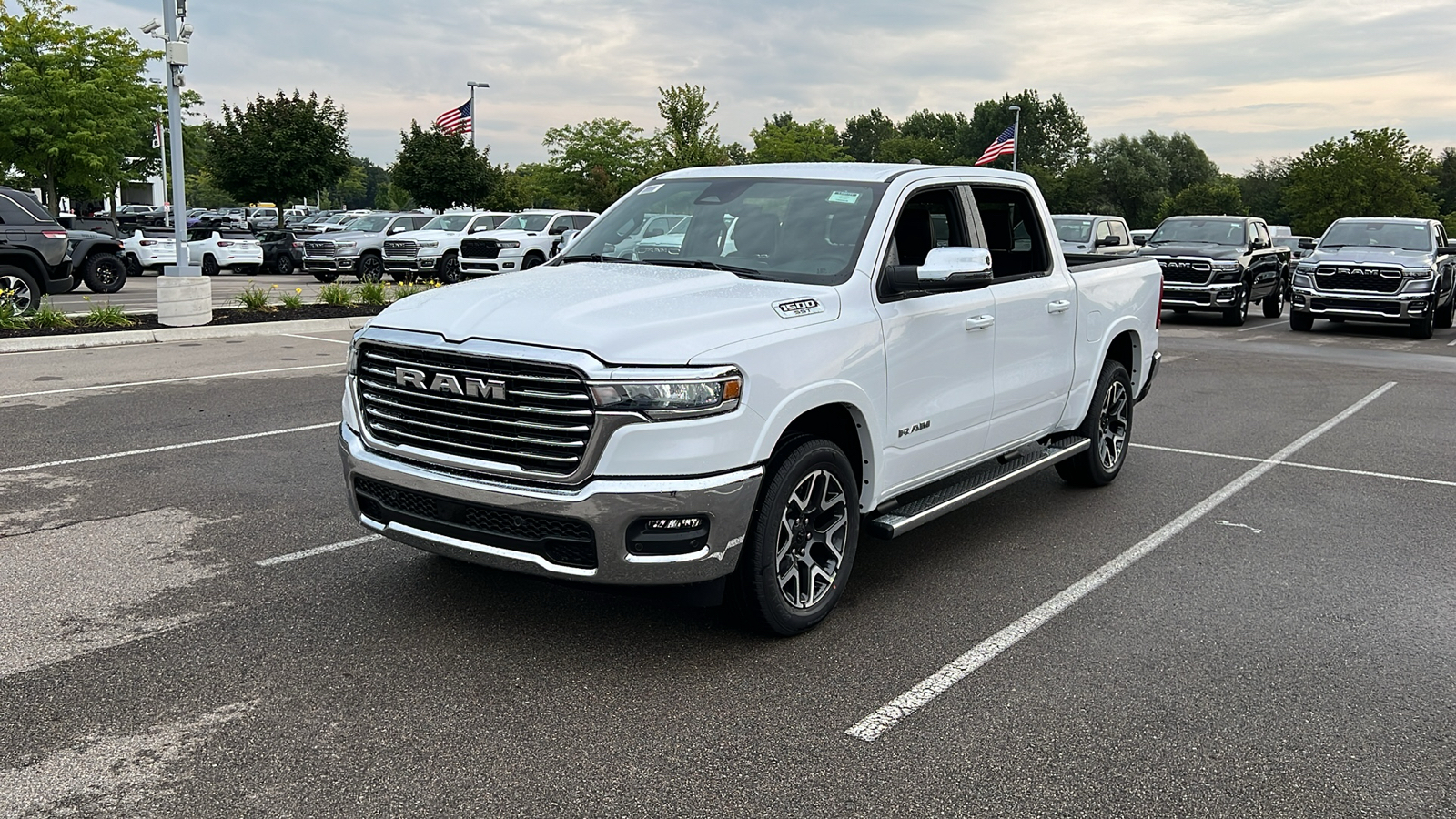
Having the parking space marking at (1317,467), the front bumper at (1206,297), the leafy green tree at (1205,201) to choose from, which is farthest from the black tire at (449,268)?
the leafy green tree at (1205,201)

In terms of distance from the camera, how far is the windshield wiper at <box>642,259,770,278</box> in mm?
5078

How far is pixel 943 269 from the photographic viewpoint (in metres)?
4.89

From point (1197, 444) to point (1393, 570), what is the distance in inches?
137

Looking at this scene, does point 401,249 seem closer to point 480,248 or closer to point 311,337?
point 480,248

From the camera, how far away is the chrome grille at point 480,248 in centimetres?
2667

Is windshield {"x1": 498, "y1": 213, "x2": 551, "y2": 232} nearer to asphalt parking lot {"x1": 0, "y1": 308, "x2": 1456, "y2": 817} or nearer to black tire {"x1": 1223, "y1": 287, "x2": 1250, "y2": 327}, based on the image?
black tire {"x1": 1223, "y1": 287, "x2": 1250, "y2": 327}

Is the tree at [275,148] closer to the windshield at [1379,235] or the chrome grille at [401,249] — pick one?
the chrome grille at [401,249]

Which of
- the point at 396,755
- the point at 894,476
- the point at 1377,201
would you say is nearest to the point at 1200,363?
the point at 894,476

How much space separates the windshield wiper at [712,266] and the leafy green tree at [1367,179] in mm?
66660

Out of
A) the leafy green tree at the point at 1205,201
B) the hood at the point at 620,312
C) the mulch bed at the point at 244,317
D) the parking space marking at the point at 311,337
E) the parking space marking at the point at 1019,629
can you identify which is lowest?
the parking space marking at the point at 1019,629

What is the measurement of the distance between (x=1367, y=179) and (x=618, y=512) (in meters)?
70.2

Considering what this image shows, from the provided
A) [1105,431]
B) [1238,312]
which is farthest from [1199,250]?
[1105,431]

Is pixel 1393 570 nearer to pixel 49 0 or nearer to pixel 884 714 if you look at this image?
pixel 884 714

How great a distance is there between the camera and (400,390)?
14.5ft
